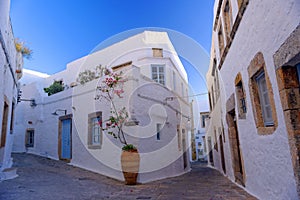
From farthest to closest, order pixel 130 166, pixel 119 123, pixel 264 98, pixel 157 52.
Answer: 1. pixel 157 52
2. pixel 119 123
3. pixel 130 166
4. pixel 264 98

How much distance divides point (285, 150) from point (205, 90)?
410 inches

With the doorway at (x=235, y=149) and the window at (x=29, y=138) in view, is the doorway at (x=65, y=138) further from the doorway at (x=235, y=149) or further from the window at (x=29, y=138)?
the doorway at (x=235, y=149)

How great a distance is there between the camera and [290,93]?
254 cm

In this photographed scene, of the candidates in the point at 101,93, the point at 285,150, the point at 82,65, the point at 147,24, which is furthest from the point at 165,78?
the point at 285,150

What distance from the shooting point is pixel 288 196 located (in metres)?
2.74

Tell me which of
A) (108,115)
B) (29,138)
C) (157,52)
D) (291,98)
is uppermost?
(157,52)

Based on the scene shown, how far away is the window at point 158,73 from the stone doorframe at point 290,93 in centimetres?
761

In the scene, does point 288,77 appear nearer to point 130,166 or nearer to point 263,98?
point 263,98

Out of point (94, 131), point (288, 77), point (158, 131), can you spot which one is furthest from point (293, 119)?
point (94, 131)

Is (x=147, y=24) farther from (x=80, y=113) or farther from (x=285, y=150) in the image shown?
(x=285, y=150)

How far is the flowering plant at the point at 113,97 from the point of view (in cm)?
684

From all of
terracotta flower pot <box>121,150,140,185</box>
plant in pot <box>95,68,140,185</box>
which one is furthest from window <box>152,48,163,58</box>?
terracotta flower pot <box>121,150,140,185</box>

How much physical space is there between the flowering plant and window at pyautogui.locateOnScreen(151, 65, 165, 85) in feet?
9.96

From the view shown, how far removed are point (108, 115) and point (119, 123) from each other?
785 millimetres
